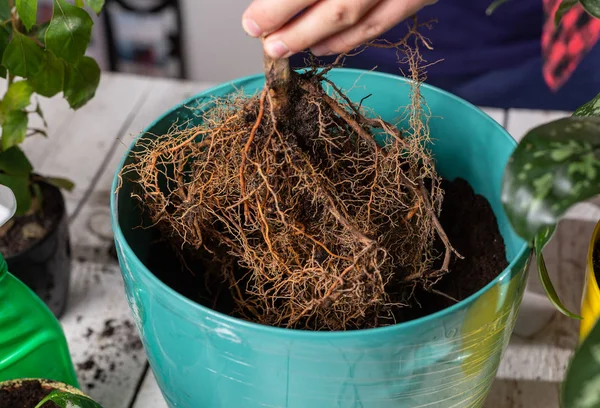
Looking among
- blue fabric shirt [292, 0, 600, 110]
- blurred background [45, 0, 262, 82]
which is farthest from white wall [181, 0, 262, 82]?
blue fabric shirt [292, 0, 600, 110]

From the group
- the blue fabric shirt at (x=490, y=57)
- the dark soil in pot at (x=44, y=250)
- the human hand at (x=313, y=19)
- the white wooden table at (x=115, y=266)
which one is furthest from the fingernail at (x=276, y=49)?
→ the blue fabric shirt at (x=490, y=57)

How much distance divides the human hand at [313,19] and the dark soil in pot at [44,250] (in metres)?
0.33

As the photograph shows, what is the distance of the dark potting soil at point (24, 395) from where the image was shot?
48 centimetres

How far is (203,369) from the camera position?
416mm

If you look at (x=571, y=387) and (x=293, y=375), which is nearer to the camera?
(x=571, y=387)

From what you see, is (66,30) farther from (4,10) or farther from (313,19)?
(313,19)

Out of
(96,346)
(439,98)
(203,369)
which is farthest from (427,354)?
(96,346)

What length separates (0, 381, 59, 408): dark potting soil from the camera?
0.48 meters

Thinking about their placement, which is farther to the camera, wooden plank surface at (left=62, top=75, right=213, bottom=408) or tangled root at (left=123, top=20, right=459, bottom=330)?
wooden plank surface at (left=62, top=75, right=213, bottom=408)

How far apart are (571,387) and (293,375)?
161 mm

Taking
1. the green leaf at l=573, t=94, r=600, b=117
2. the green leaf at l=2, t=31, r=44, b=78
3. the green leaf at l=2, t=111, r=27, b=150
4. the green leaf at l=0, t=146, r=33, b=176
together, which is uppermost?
the green leaf at l=2, t=31, r=44, b=78

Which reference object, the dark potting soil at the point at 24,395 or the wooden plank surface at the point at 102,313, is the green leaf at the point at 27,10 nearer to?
the wooden plank surface at the point at 102,313

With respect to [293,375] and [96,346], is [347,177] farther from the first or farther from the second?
[96,346]

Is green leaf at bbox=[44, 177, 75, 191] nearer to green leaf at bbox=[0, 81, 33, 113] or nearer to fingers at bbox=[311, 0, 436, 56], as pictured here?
green leaf at bbox=[0, 81, 33, 113]
